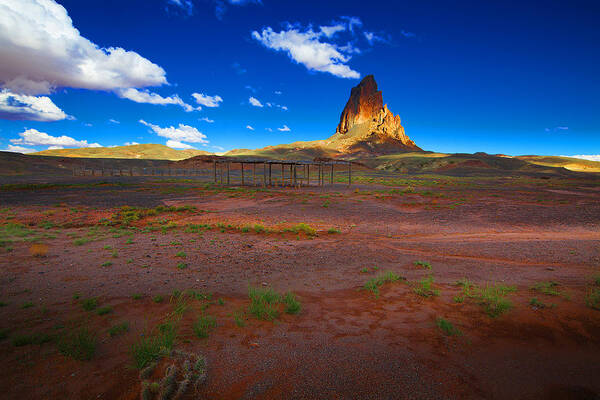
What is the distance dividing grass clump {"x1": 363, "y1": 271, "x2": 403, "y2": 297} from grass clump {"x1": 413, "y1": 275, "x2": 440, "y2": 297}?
57cm

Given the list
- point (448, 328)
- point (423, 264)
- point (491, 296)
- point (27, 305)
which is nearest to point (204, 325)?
point (27, 305)

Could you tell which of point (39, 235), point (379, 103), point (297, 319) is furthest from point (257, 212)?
point (379, 103)

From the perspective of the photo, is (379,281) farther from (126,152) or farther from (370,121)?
(126,152)

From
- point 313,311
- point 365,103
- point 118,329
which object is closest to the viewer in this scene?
point 118,329

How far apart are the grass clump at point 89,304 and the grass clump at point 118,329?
1.00 meters

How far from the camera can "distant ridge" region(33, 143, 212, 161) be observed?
140500 mm

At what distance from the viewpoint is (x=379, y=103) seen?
15212cm

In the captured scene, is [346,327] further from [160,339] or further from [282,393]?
[160,339]

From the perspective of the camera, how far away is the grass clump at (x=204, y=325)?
3.80 meters

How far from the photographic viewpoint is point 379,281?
6.08 meters

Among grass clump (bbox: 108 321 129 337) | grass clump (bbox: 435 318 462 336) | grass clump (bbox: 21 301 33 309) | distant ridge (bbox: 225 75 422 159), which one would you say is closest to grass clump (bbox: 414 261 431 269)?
grass clump (bbox: 435 318 462 336)

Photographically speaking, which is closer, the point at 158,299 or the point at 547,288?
the point at 158,299

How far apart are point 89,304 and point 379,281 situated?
5.56 meters

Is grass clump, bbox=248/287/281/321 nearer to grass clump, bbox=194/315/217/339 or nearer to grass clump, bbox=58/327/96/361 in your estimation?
grass clump, bbox=194/315/217/339
